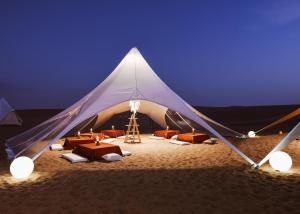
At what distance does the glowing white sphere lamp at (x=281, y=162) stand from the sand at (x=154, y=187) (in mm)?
133

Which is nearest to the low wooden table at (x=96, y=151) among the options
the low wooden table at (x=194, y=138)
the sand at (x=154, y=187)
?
the sand at (x=154, y=187)

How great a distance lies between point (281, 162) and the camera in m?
4.98

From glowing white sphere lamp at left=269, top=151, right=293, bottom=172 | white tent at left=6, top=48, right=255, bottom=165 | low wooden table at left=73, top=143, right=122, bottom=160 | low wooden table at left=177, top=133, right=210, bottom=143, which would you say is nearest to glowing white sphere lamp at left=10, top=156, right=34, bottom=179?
white tent at left=6, top=48, right=255, bottom=165

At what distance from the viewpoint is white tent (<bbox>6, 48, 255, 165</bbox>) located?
5.93 metres

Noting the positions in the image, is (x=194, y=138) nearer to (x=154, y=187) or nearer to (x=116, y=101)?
(x=116, y=101)

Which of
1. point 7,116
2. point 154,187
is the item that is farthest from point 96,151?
point 7,116

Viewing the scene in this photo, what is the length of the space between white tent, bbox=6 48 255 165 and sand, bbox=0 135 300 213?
0.55 metres

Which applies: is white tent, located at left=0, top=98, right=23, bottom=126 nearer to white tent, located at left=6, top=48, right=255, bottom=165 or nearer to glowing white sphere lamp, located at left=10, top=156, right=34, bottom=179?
white tent, located at left=6, top=48, right=255, bottom=165

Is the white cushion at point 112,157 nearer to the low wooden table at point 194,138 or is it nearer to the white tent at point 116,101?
the white tent at point 116,101

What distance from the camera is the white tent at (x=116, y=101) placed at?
5934 millimetres

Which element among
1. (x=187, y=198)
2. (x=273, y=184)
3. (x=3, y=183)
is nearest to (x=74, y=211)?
(x=187, y=198)

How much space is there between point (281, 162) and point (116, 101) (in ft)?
11.3

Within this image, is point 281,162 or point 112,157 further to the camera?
point 112,157

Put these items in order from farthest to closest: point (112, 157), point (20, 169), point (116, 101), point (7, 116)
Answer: point (7, 116) < point (116, 101) < point (112, 157) < point (20, 169)
